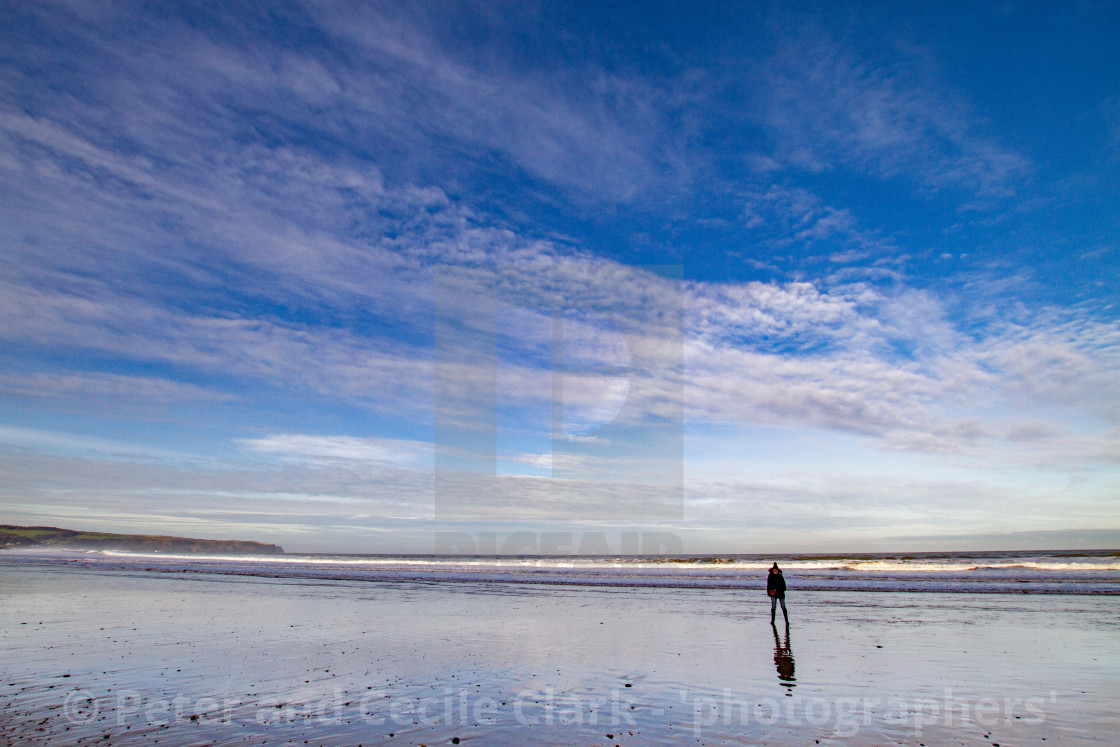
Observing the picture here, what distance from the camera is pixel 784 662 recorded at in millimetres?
14688

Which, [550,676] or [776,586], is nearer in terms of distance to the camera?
[550,676]

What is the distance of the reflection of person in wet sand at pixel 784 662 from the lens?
500 inches

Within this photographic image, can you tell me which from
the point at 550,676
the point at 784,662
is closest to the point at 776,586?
the point at 784,662

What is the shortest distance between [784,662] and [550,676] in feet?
20.9

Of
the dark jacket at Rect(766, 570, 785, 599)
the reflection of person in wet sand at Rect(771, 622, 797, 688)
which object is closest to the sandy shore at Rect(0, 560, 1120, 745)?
the reflection of person in wet sand at Rect(771, 622, 797, 688)

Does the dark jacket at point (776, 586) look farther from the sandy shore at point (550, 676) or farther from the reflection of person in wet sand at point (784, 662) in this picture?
the reflection of person in wet sand at point (784, 662)

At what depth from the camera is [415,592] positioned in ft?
118

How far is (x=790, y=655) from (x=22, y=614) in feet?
91.3

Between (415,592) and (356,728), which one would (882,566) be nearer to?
(415,592)

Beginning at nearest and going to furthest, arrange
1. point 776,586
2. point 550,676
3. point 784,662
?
point 550,676
point 784,662
point 776,586

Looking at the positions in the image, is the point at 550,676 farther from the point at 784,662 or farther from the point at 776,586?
the point at 776,586

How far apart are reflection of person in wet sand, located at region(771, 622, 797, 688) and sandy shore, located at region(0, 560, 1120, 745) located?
12 cm

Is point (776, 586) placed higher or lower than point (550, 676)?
higher

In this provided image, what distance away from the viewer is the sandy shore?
914 cm
